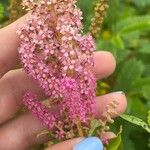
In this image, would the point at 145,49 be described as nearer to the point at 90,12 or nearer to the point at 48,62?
the point at 90,12

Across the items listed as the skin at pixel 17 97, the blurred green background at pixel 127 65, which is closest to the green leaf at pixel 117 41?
the blurred green background at pixel 127 65

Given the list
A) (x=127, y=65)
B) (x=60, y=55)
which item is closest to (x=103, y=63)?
(x=127, y=65)

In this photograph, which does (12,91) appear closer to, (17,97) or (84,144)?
(17,97)

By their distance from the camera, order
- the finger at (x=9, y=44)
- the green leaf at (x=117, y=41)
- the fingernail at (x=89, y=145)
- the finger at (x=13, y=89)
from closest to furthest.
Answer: the fingernail at (x=89, y=145)
the finger at (x=9, y=44)
the finger at (x=13, y=89)
the green leaf at (x=117, y=41)

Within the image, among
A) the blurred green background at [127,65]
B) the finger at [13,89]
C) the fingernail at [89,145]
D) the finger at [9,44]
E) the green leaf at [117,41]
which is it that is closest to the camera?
the fingernail at [89,145]

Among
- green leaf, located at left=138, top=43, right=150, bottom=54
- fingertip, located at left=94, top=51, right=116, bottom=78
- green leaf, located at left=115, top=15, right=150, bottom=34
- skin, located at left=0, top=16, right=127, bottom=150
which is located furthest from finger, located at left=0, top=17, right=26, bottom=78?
green leaf, located at left=138, top=43, right=150, bottom=54

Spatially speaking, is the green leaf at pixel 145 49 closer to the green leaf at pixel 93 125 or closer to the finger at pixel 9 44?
the finger at pixel 9 44

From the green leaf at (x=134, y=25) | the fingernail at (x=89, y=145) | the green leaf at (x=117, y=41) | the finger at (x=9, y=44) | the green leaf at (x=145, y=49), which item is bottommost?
the green leaf at (x=145, y=49)

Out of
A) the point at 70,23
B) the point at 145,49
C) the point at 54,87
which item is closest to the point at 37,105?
the point at 54,87
